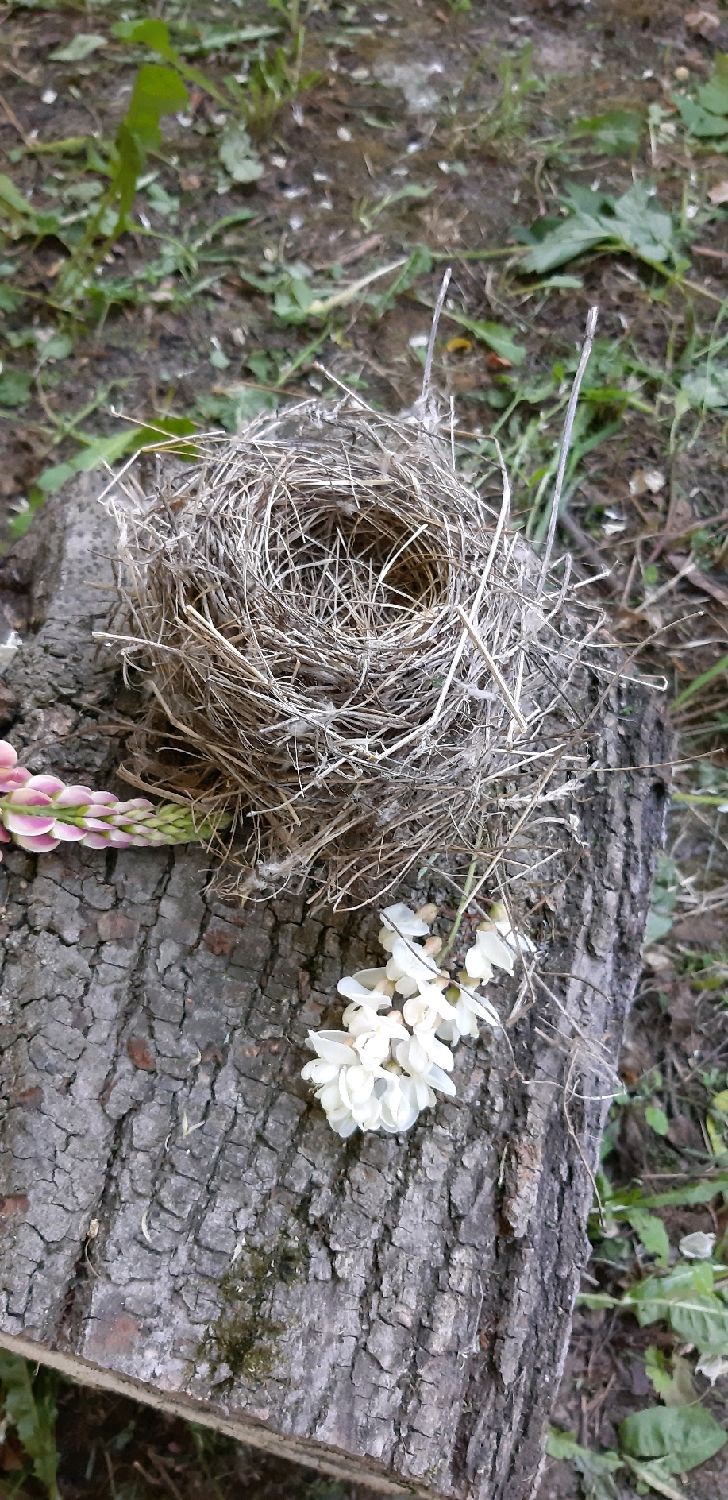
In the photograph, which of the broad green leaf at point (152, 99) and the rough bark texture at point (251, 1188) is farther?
the broad green leaf at point (152, 99)

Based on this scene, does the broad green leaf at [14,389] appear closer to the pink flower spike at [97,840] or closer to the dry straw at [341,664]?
the dry straw at [341,664]

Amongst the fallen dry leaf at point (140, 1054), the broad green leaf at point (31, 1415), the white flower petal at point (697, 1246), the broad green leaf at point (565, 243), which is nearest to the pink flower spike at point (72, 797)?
the fallen dry leaf at point (140, 1054)

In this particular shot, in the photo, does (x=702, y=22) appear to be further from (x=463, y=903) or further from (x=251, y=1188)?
(x=251, y=1188)

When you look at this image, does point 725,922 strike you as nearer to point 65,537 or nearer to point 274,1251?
point 274,1251

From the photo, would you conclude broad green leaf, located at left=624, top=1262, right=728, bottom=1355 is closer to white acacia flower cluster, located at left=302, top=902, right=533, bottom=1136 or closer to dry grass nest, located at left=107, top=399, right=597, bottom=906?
white acacia flower cluster, located at left=302, top=902, right=533, bottom=1136

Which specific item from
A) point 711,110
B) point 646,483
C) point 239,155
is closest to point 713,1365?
point 646,483
